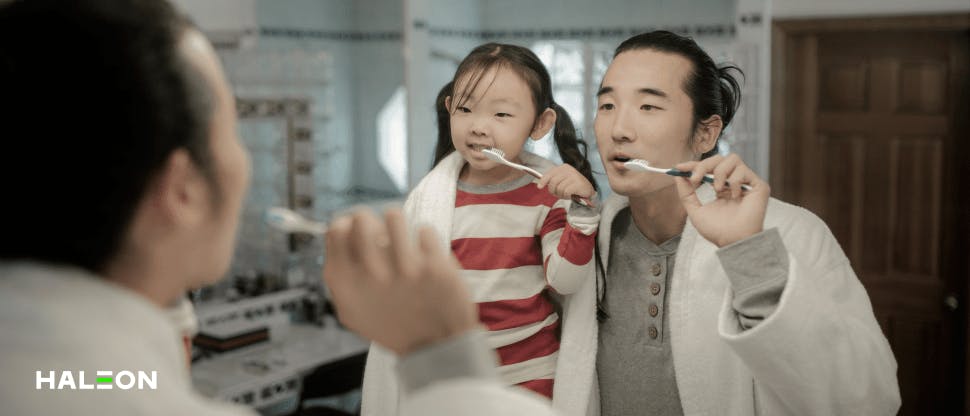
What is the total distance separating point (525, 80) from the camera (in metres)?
1.33

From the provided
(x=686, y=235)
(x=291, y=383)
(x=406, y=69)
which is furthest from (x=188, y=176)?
(x=406, y=69)

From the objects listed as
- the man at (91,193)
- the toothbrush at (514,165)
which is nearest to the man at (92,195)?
the man at (91,193)

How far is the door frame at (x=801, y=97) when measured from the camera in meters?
3.13

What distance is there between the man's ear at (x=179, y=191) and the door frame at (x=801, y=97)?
10.5 ft

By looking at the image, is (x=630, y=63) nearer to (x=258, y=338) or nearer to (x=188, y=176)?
(x=188, y=176)

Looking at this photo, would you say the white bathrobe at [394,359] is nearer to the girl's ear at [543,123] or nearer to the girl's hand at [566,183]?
the girl's ear at [543,123]

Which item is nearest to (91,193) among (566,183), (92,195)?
(92,195)

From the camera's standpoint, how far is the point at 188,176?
1.86ft

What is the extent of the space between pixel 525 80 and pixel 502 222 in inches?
9.3

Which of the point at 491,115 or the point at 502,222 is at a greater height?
the point at 491,115

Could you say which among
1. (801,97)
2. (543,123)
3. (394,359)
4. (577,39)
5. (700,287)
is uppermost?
(577,39)

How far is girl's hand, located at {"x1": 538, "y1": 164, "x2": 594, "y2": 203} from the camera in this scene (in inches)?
47.6

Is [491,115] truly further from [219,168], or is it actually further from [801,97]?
[801,97]

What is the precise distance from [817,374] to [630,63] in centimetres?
54
